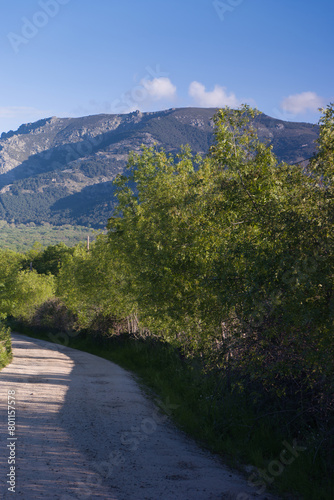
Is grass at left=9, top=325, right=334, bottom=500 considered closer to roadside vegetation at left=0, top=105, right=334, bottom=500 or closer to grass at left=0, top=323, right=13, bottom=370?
roadside vegetation at left=0, top=105, right=334, bottom=500

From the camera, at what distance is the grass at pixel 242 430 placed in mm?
7676

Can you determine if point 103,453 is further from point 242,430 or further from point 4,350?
point 4,350

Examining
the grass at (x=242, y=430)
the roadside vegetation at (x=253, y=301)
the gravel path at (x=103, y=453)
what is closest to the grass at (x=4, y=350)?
the gravel path at (x=103, y=453)

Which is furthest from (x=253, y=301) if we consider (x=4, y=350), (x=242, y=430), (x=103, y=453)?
(x=4, y=350)

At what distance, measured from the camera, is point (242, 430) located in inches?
393

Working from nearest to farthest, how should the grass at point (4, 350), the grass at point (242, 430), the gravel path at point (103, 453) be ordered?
the gravel path at point (103, 453) → the grass at point (242, 430) → the grass at point (4, 350)

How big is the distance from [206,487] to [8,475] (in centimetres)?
319

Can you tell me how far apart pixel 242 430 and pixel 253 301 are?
4.08 meters

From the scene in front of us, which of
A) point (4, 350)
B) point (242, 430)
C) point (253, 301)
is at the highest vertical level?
point (253, 301)

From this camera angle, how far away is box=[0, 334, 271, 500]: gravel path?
23.3 ft

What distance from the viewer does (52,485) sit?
6977mm

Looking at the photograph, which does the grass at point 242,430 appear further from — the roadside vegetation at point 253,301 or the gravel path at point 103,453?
the gravel path at point 103,453

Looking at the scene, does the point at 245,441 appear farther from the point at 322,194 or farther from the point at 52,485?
the point at 322,194

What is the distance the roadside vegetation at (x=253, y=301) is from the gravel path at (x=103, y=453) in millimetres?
760
